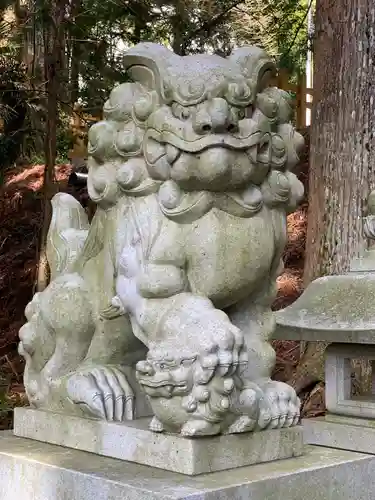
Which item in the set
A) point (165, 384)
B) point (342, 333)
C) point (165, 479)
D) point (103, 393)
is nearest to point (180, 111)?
point (165, 384)

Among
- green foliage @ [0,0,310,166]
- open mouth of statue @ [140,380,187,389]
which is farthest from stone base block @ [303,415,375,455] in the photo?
green foliage @ [0,0,310,166]

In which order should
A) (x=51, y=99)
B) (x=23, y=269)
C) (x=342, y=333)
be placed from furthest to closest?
1. (x=23, y=269)
2. (x=51, y=99)
3. (x=342, y=333)

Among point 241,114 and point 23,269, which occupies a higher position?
point 241,114

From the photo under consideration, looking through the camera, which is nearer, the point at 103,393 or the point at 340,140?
the point at 103,393

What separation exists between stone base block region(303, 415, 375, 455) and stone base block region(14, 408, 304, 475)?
3.98 feet

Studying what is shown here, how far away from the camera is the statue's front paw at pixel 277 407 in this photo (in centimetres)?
233

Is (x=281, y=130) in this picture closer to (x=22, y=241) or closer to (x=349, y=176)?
(x=349, y=176)

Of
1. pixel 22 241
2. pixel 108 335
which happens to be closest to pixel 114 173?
pixel 108 335

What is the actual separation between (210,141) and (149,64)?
1.31 feet

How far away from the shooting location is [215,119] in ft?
7.45

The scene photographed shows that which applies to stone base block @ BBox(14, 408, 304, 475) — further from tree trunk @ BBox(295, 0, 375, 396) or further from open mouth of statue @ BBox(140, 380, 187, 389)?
tree trunk @ BBox(295, 0, 375, 396)

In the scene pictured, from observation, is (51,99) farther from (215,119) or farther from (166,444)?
(166,444)

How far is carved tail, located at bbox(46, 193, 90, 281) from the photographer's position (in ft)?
9.74

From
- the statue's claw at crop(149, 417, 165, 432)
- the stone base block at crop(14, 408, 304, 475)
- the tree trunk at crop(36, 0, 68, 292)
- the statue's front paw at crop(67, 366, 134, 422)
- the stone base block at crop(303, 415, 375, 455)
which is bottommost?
the stone base block at crop(303, 415, 375, 455)
